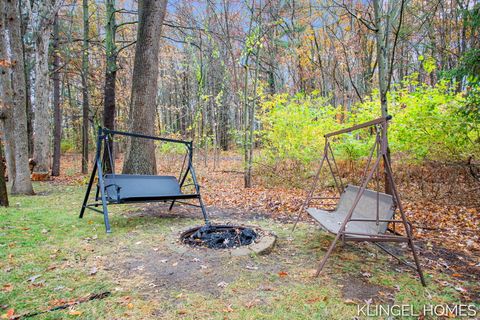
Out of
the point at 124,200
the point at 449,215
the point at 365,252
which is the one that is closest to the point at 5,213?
the point at 124,200

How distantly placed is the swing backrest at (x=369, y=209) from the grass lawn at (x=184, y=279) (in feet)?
1.14

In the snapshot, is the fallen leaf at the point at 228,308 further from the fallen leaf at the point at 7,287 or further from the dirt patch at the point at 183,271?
the fallen leaf at the point at 7,287

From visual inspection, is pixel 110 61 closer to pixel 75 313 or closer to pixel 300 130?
pixel 300 130

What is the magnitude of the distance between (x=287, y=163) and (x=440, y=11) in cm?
919

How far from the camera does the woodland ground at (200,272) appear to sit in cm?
227

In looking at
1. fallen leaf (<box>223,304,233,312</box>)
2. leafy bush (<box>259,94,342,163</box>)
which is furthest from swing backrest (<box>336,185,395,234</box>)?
leafy bush (<box>259,94,342,163</box>)

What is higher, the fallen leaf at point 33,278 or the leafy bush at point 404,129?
the leafy bush at point 404,129

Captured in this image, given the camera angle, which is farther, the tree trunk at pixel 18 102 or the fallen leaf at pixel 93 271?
the tree trunk at pixel 18 102

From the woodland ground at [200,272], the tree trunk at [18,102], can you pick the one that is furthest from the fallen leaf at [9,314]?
the tree trunk at [18,102]

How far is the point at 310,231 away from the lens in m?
4.45

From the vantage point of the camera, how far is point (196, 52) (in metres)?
14.6

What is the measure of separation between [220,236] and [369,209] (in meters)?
1.84

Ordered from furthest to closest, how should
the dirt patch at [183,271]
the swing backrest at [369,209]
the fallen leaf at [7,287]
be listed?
1. the swing backrest at [369,209]
2. the dirt patch at [183,271]
3. the fallen leaf at [7,287]

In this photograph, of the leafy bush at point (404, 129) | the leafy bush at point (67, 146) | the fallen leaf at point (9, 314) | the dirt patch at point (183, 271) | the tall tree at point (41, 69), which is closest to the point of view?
the fallen leaf at point (9, 314)
